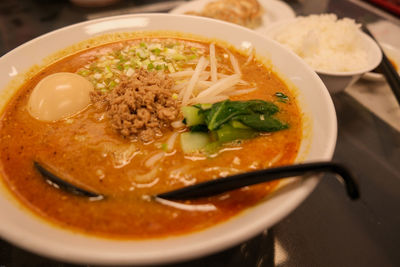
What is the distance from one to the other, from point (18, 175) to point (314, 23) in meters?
3.47

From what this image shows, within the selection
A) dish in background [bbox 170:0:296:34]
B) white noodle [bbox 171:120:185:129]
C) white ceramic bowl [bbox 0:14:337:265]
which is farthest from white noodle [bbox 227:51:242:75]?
dish in background [bbox 170:0:296:34]

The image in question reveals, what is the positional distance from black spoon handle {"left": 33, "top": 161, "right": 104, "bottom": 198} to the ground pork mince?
453mm

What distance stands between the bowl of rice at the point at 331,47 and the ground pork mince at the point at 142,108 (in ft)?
5.16

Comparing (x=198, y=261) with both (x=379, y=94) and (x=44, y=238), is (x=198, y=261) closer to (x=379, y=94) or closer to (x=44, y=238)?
(x=44, y=238)

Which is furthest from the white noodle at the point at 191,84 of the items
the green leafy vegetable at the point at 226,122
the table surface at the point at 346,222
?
the table surface at the point at 346,222

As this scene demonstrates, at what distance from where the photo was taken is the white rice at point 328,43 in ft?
9.46

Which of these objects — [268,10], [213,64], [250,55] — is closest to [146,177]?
[213,64]

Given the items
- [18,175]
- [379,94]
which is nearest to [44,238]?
[18,175]

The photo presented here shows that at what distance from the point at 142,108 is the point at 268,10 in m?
3.42

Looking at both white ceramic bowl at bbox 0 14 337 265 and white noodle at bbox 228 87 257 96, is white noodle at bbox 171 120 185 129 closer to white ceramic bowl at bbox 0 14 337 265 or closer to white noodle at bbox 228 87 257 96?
white noodle at bbox 228 87 257 96

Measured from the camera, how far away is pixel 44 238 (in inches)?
45.2

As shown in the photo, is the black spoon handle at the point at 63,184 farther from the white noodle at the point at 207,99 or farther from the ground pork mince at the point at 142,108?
the white noodle at the point at 207,99

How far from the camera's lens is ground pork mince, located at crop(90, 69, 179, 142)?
1.84 metres

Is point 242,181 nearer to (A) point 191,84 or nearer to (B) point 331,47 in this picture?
(A) point 191,84
